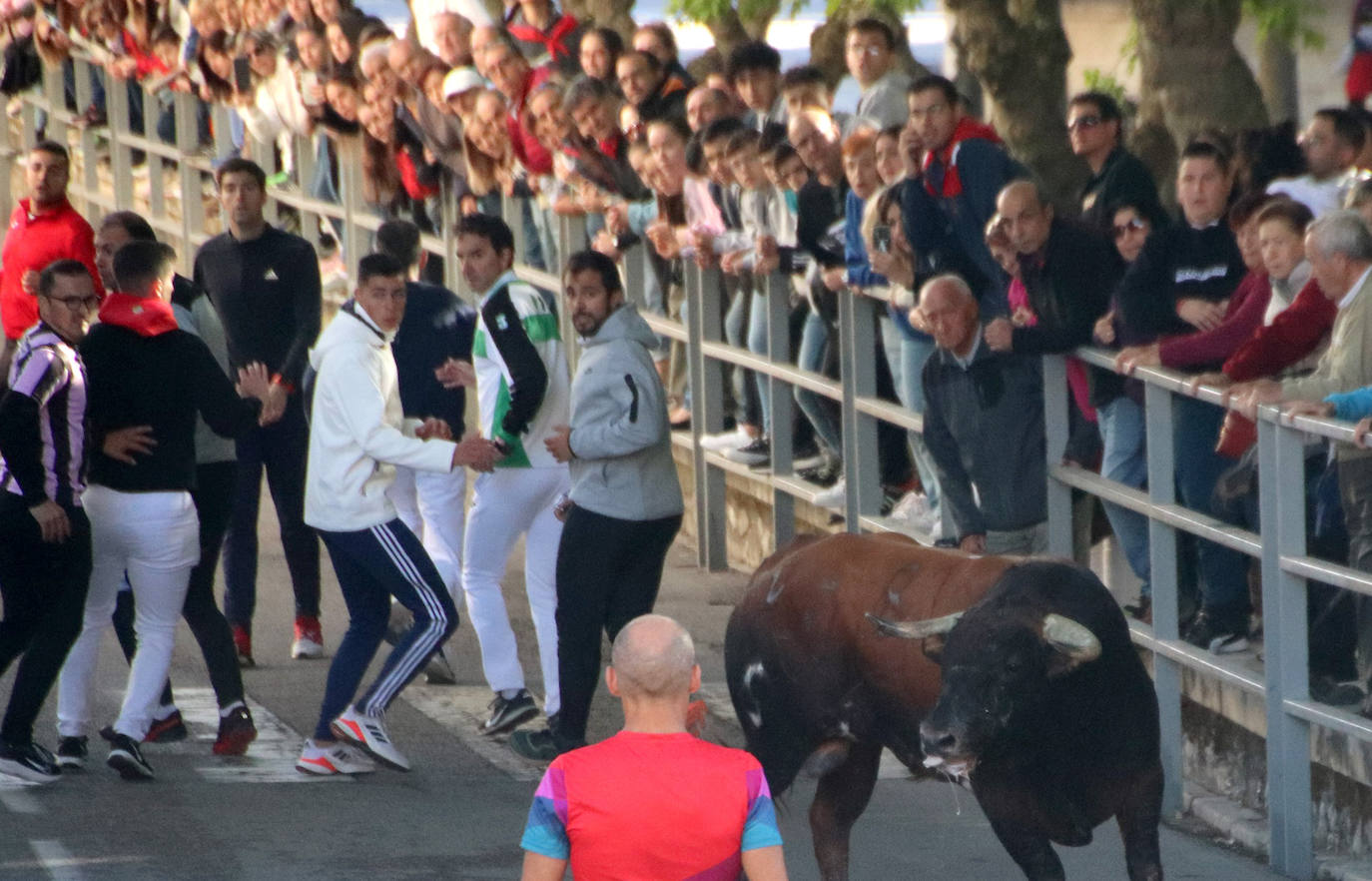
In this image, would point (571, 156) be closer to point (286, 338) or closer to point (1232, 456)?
point (286, 338)

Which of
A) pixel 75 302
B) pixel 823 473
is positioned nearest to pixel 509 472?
pixel 75 302

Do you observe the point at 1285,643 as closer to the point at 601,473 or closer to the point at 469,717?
the point at 601,473

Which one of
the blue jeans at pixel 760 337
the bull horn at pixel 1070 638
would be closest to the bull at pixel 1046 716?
the bull horn at pixel 1070 638

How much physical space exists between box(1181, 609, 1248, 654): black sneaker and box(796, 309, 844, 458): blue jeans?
10.8 ft

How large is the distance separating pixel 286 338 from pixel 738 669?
→ 4.26 m

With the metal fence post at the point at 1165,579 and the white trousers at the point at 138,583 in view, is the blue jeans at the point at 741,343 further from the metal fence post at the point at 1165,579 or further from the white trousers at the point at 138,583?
the white trousers at the point at 138,583

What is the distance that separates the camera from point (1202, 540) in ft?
26.7

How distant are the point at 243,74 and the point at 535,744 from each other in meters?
10.3

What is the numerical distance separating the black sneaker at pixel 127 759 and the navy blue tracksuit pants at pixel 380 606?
24.2 inches

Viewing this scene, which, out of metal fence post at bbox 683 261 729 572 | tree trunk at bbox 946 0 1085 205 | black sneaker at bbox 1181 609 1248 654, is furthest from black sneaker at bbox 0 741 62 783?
tree trunk at bbox 946 0 1085 205

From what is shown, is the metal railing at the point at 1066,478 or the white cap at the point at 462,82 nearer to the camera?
the metal railing at the point at 1066,478

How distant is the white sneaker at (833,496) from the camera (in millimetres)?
11021

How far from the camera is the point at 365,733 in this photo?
Result: 864 centimetres

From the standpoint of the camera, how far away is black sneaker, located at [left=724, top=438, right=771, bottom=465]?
12297 millimetres
